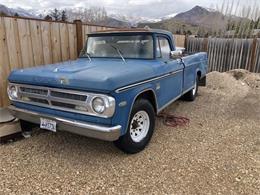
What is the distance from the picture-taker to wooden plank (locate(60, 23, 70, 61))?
5398 mm

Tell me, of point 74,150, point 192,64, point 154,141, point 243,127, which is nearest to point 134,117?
point 154,141

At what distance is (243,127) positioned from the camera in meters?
4.85

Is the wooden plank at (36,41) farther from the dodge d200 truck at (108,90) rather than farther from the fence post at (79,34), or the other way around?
the fence post at (79,34)

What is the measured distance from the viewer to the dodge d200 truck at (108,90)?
9.67ft

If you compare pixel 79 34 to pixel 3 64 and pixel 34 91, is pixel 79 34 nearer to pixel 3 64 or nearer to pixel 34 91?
pixel 3 64

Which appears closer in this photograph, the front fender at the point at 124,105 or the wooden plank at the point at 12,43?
the front fender at the point at 124,105

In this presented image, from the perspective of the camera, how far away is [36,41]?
4855mm

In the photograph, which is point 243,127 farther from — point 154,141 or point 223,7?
point 223,7

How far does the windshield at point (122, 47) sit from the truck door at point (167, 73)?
0.24 m

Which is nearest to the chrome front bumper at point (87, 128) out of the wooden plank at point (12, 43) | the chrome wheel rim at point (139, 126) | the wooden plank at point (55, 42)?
the chrome wheel rim at point (139, 126)

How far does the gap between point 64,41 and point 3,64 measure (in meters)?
1.60

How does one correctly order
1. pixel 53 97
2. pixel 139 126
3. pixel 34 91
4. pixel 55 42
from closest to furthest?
pixel 53 97 < pixel 34 91 < pixel 139 126 < pixel 55 42

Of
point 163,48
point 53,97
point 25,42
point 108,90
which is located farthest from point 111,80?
point 25,42

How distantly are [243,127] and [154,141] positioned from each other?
2.06 m
